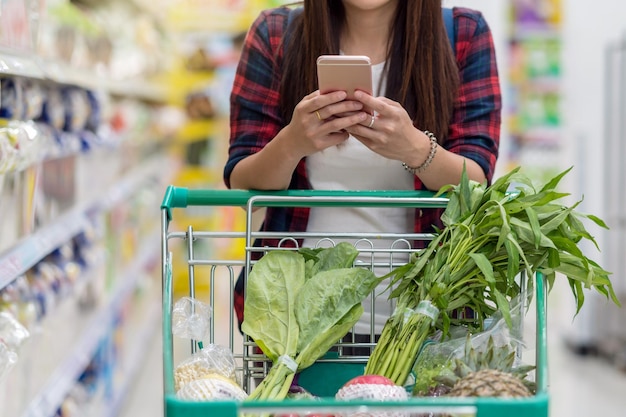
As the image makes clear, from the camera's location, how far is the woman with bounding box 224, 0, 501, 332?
68.7 inches

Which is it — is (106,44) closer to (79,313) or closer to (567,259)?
(79,313)

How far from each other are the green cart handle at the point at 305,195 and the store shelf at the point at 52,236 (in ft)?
1.81

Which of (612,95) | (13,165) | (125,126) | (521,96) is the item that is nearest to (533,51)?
(521,96)

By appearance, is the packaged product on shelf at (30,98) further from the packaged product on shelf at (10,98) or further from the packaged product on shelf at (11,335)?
the packaged product on shelf at (11,335)

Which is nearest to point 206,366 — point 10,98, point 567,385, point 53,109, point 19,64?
point 19,64

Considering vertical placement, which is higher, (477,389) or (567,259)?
(567,259)

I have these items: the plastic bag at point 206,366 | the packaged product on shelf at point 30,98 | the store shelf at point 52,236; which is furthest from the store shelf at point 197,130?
the plastic bag at point 206,366

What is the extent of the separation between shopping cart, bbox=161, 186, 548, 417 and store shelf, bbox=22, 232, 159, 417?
1.14 meters

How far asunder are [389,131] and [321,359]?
1.34ft

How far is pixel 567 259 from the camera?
1.44 metres

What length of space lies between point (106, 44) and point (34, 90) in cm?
163

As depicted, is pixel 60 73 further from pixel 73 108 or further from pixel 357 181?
pixel 357 181

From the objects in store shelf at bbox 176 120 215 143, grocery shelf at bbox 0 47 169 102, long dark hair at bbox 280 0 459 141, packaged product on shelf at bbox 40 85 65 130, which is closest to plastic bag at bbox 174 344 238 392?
long dark hair at bbox 280 0 459 141

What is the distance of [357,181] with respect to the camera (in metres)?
1.83
